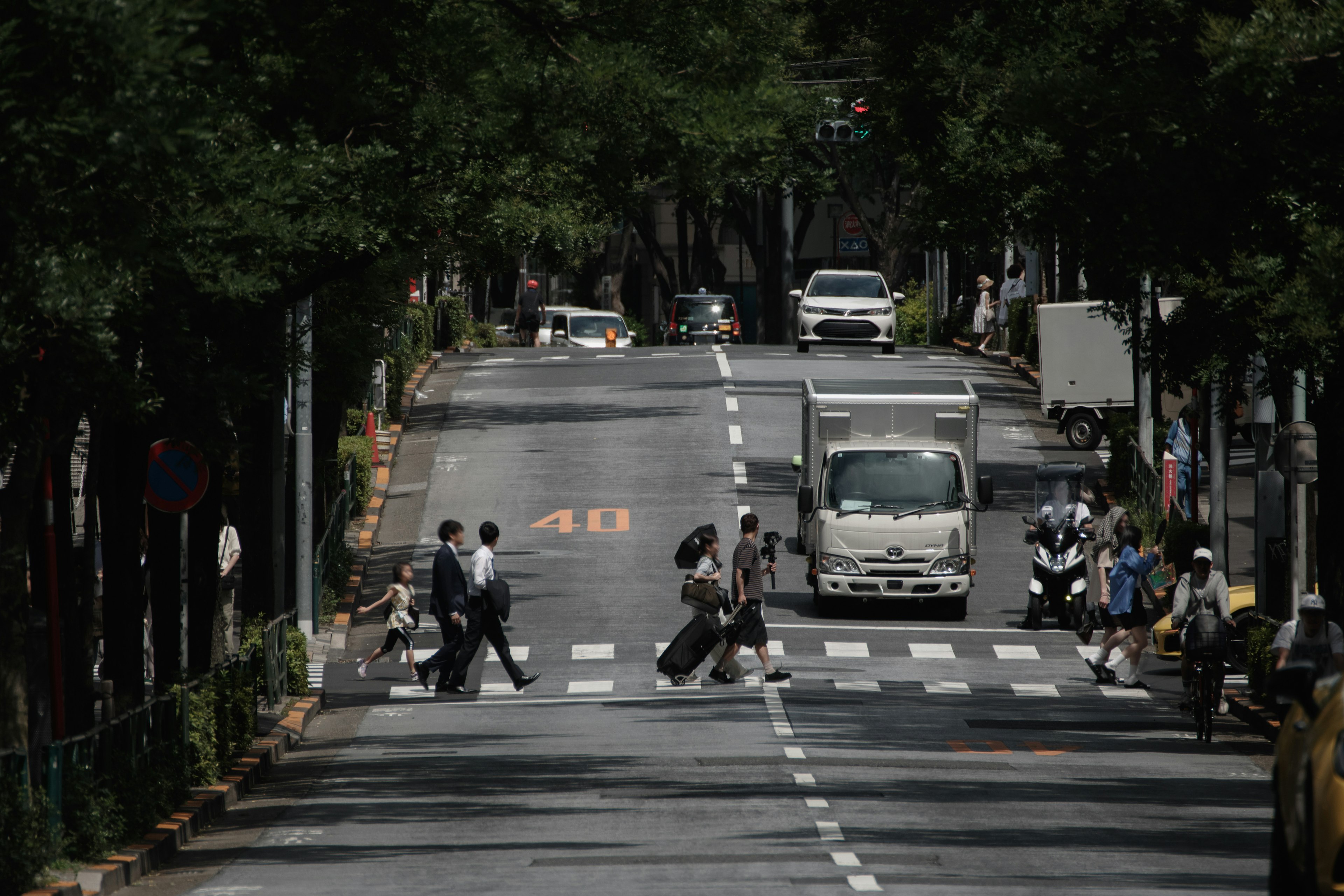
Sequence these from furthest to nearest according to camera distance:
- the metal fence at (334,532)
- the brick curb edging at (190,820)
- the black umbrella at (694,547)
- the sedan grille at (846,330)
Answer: the sedan grille at (846,330)
the metal fence at (334,532)
the black umbrella at (694,547)
the brick curb edging at (190,820)

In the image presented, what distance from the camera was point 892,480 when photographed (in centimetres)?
2747

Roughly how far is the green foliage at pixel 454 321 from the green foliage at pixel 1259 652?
124ft

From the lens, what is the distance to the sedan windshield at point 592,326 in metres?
68.8

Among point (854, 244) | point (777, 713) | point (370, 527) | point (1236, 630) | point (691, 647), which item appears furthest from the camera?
point (854, 244)

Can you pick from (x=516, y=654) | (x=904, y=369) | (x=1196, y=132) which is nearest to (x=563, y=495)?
(x=516, y=654)

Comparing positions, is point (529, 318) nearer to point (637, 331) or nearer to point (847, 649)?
point (637, 331)

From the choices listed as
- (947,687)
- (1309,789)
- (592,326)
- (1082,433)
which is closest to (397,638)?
(947,687)

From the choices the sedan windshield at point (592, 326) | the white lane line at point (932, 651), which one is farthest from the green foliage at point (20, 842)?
the sedan windshield at point (592, 326)

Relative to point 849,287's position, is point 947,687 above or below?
below

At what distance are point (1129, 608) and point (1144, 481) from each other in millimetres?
10476

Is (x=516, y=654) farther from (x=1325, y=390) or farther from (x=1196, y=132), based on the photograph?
(x=1196, y=132)

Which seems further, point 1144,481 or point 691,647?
point 1144,481

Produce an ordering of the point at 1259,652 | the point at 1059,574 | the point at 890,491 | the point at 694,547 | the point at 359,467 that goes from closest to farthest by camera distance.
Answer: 1. the point at 1259,652
2. the point at 694,547
3. the point at 1059,574
4. the point at 890,491
5. the point at 359,467

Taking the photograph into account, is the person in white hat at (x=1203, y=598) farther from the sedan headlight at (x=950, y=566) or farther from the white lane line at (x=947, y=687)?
the sedan headlight at (x=950, y=566)
